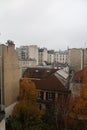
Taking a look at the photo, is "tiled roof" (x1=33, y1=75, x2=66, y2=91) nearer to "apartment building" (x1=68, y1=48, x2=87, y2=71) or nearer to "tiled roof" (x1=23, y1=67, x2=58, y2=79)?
"tiled roof" (x1=23, y1=67, x2=58, y2=79)

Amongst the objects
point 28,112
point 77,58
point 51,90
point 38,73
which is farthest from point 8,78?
point 77,58

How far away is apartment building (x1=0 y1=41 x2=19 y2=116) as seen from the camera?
88.8 feet

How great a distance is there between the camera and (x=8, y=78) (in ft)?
92.8

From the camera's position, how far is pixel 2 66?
88.6 ft

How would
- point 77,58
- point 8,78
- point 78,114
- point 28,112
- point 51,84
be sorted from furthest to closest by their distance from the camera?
1. point 77,58
2. point 51,84
3. point 8,78
4. point 28,112
5. point 78,114

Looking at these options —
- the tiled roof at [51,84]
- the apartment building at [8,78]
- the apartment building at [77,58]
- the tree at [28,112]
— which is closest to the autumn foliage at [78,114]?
the tree at [28,112]

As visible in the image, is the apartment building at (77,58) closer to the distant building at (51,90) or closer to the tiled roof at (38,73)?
the tiled roof at (38,73)

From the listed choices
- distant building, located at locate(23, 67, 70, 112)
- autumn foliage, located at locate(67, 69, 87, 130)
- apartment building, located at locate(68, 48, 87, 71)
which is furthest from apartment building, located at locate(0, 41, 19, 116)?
apartment building, located at locate(68, 48, 87, 71)

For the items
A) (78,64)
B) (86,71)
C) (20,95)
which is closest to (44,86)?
(20,95)

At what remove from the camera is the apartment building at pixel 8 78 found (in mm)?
27062

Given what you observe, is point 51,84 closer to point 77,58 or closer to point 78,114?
point 78,114

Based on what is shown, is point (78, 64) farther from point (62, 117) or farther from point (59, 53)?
point (59, 53)

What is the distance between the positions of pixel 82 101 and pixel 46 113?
459cm

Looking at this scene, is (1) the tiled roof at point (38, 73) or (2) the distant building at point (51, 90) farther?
(1) the tiled roof at point (38, 73)
